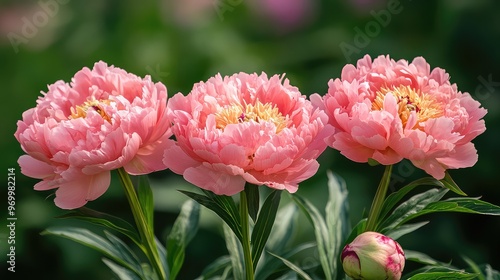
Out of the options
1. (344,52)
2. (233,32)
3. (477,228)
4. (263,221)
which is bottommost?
(477,228)

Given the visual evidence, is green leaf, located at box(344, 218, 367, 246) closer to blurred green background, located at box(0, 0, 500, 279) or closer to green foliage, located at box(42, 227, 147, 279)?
green foliage, located at box(42, 227, 147, 279)

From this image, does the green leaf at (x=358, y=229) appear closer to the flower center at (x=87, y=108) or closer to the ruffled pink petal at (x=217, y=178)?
the ruffled pink petal at (x=217, y=178)

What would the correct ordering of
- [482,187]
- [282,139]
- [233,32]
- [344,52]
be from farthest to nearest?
[233,32] → [344,52] → [482,187] → [282,139]

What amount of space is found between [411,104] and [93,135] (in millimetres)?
330

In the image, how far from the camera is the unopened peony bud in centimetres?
81

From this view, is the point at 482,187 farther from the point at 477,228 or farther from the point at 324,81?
the point at 324,81

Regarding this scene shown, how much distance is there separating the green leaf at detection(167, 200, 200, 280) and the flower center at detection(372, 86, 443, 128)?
308 mm

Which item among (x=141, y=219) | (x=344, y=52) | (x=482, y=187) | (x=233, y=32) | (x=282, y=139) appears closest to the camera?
(x=282, y=139)

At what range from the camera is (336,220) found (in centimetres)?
103

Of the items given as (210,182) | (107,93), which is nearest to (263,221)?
(210,182)

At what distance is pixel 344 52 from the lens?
2.02 m

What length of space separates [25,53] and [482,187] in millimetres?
1134

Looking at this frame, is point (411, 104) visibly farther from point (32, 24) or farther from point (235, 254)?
point (32, 24)

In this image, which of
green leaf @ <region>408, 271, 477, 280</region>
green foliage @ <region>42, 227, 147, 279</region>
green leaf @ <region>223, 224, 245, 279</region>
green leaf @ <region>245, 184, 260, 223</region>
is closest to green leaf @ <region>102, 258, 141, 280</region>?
green foliage @ <region>42, 227, 147, 279</region>
